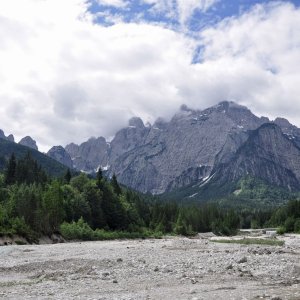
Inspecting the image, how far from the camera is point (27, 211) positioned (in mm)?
90750

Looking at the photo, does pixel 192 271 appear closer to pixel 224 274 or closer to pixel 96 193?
pixel 224 274

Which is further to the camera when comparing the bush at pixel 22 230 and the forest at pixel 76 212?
the forest at pixel 76 212

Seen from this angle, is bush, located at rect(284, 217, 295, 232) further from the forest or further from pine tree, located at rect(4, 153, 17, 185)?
pine tree, located at rect(4, 153, 17, 185)

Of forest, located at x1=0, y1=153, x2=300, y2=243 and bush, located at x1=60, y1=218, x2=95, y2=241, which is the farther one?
bush, located at x1=60, y1=218, x2=95, y2=241

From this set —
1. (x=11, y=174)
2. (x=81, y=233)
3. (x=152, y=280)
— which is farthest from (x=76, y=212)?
(x=152, y=280)

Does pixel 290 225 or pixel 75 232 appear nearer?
pixel 75 232

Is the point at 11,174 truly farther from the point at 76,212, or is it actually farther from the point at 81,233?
the point at 81,233

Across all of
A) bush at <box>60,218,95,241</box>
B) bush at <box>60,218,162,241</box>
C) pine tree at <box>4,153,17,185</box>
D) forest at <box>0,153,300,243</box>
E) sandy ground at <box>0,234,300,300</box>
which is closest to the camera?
sandy ground at <box>0,234,300,300</box>

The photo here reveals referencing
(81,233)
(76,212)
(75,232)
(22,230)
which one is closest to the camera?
(22,230)

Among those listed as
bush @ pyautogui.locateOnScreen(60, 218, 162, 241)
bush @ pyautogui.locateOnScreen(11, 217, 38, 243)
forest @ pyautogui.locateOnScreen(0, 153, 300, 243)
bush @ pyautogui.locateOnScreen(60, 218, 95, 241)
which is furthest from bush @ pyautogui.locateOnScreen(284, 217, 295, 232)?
bush @ pyautogui.locateOnScreen(11, 217, 38, 243)

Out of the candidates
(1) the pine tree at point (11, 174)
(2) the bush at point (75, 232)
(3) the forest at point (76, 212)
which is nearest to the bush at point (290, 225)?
(3) the forest at point (76, 212)

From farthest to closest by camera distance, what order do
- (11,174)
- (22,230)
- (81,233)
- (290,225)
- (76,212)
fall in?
1. (290,225)
2. (11,174)
3. (76,212)
4. (81,233)
5. (22,230)

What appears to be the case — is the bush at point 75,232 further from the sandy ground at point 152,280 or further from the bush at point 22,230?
the sandy ground at point 152,280

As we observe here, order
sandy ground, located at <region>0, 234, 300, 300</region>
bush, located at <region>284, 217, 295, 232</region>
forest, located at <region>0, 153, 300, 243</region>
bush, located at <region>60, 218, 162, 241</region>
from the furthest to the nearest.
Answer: bush, located at <region>284, 217, 295, 232</region>, bush, located at <region>60, 218, 162, 241</region>, forest, located at <region>0, 153, 300, 243</region>, sandy ground, located at <region>0, 234, 300, 300</region>
